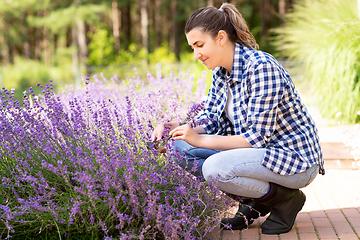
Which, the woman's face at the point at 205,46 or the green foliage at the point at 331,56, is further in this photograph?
the green foliage at the point at 331,56

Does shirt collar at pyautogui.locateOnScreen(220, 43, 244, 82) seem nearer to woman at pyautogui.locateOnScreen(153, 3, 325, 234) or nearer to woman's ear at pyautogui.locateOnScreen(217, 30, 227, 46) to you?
woman at pyautogui.locateOnScreen(153, 3, 325, 234)

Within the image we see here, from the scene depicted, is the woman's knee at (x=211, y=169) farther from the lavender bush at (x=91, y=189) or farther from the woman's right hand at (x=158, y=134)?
the woman's right hand at (x=158, y=134)

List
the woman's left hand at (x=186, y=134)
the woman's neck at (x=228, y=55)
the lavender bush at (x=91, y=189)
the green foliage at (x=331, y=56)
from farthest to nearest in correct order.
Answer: the green foliage at (x=331, y=56), the woman's neck at (x=228, y=55), the woman's left hand at (x=186, y=134), the lavender bush at (x=91, y=189)

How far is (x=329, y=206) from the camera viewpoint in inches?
113

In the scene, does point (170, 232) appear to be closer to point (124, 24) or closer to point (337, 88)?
point (337, 88)

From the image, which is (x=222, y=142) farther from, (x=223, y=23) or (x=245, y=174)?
(x=223, y=23)

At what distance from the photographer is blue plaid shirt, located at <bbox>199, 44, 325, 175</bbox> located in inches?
87.2

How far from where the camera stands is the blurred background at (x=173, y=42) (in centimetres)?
536

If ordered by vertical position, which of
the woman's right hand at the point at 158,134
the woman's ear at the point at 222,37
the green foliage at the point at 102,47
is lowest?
the green foliage at the point at 102,47

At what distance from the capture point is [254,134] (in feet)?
7.34

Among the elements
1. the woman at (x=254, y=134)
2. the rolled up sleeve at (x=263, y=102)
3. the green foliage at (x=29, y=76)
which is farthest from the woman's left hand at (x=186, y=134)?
the green foliage at (x=29, y=76)

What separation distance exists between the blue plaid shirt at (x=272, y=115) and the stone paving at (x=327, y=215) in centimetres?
36

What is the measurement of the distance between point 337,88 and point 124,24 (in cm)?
2300

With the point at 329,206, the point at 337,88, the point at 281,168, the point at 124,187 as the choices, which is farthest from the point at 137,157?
the point at 337,88
